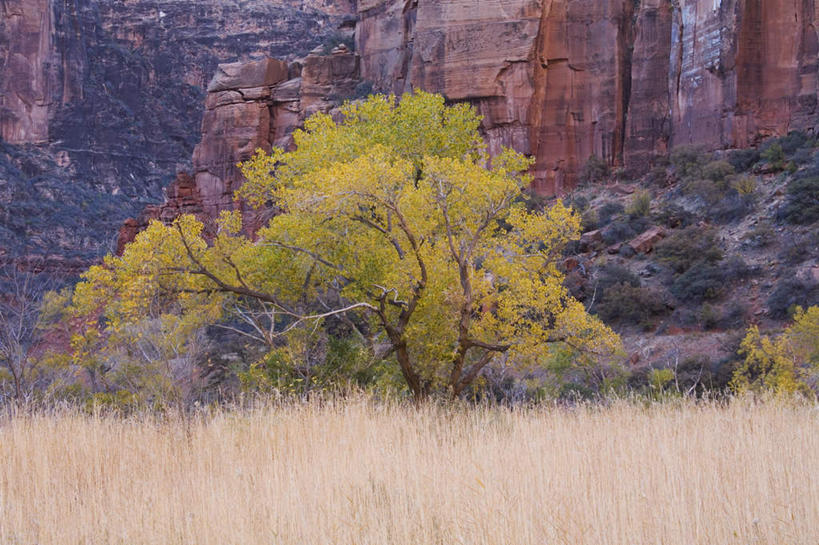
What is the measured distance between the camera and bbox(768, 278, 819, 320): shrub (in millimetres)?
21219

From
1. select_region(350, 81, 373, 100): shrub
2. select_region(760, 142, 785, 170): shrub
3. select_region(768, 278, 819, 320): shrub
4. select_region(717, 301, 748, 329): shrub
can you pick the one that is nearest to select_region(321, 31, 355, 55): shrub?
select_region(350, 81, 373, 100): shrub

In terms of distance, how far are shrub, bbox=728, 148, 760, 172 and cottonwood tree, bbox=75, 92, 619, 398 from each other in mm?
25078

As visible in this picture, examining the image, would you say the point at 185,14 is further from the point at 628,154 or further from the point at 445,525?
the point at 445,525

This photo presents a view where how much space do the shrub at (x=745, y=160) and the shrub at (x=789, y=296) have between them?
38.9 ft

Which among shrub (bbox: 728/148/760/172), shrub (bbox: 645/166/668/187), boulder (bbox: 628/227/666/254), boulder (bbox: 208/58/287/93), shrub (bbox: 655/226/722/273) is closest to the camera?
shrub (bbox: 655/226/722/273)

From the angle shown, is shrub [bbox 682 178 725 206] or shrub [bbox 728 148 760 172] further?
shrub [bbox 728 148 760 172]

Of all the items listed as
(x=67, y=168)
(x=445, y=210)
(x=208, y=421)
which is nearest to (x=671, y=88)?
(x=445, y=210)

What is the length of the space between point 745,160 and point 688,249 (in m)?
8.69

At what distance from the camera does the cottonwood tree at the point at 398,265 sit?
9305 mm

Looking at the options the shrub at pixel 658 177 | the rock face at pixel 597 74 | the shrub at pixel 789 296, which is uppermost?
the rock face at pixel 597 74

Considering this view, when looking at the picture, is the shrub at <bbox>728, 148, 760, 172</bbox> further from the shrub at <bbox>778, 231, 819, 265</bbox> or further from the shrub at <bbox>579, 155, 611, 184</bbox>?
the shrub at <bbox>778, 231, 819, 265</bbox>

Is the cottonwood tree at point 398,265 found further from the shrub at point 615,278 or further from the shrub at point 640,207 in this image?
the shrub at point 640,207

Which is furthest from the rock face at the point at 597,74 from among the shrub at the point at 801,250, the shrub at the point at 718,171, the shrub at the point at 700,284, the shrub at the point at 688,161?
the shrub at the point at 700,284

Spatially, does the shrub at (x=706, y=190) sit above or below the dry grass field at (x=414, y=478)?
above
